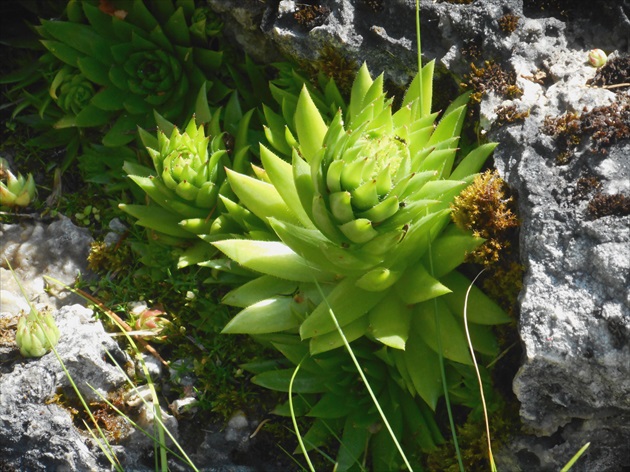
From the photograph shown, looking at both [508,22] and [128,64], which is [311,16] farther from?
[128,64]

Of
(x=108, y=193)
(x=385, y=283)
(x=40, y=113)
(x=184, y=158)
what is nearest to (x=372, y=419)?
(x=385, y=283)

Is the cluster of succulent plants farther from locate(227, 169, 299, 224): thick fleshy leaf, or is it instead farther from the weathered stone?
the weathered stone

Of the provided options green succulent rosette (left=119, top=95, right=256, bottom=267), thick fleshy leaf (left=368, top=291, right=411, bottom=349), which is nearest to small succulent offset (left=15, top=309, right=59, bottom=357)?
green succulent rosette (left=119, top=95, right=256, bottom=267)

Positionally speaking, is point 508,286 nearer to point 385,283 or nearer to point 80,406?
point 385,283

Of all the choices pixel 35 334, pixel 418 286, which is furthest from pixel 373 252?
pixel 35 334

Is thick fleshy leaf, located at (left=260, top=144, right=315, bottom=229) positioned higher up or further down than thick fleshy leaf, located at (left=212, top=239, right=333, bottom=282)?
higher up

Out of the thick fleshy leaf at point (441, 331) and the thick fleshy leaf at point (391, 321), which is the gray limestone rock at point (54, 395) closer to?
the thick fleshy leaf at point (391, 321)

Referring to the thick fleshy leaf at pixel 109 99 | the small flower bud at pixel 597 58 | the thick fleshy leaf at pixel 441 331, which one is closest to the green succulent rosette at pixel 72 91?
the thick fleshy leaf at pixel 109 99
